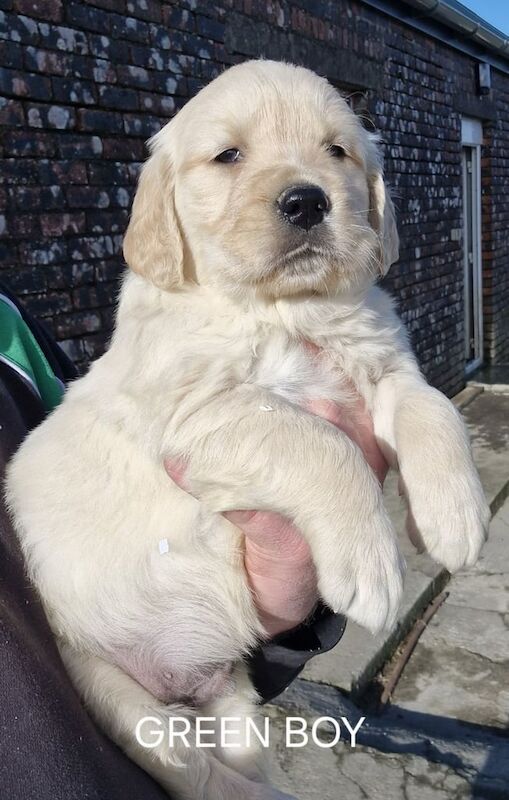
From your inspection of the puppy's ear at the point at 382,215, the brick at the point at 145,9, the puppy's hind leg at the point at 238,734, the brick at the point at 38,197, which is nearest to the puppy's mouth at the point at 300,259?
the puppy's ear at the point at 382,215

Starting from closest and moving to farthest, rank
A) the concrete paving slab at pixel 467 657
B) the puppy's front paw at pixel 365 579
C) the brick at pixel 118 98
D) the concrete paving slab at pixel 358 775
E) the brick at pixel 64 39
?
the puppy's front paw at pixel 365 579 < the concrete paving slab at pixel 358 775 < the concrete paving slab at pixel 467 657 < the brick at pixel 64 39 < the brick at pixel 118 98

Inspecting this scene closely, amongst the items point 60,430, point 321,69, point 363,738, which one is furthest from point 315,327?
point 321,69

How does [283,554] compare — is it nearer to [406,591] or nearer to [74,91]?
[406,591]

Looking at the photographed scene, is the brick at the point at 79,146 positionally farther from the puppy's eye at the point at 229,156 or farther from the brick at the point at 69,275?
the puppy's eye at the point at 229,156

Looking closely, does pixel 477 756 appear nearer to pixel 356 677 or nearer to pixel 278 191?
pixel 356 677

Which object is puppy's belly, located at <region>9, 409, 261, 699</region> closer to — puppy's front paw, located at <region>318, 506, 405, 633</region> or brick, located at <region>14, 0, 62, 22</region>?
puppy's front paw, located at <region>318, 506, 405, 633</region>

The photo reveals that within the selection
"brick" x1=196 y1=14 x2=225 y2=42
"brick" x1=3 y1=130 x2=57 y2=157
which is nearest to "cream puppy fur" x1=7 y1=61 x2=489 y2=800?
"brick" x1=3 y1=130 x2=57 y2=157

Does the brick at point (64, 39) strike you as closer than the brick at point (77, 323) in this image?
Yes

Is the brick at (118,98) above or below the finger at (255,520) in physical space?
above
